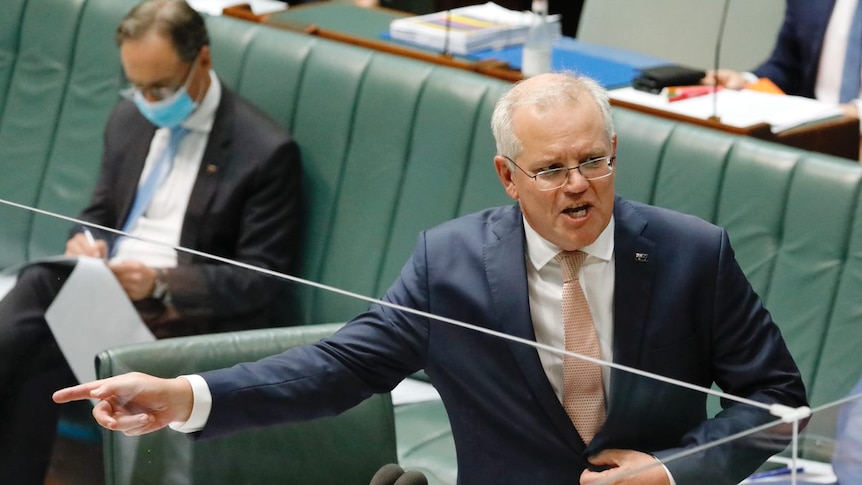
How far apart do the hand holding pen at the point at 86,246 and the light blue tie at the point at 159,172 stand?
1048mm

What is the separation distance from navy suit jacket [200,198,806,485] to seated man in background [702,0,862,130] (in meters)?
1.51

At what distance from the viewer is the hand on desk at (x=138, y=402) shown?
172 cm

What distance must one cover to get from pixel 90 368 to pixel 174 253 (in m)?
0.21

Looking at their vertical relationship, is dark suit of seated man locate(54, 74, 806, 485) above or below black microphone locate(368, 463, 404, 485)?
above

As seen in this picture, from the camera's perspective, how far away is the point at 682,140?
2678 mm

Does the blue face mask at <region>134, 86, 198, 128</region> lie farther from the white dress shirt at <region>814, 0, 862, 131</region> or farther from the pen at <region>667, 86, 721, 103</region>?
the white dress shirt at <region>814, 0, 862, 131</region>

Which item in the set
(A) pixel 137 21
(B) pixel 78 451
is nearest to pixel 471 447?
(B) pixel 78 451

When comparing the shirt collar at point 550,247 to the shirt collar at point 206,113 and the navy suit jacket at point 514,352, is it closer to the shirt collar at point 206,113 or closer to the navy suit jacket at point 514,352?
the navy suit jacket at point 514,352

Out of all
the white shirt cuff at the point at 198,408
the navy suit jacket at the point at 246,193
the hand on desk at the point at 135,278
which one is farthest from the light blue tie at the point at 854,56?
the white shirt cuff at the point at 198,408

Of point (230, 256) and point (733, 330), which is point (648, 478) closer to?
point (733, 330)

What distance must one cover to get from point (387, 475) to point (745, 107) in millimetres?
1487

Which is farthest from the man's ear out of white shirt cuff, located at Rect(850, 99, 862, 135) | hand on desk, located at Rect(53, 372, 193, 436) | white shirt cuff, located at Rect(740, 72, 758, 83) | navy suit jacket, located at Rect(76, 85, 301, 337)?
white shirt cuff, located at Rect(740, 72, 758, 83)

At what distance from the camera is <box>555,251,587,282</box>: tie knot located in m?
1.85

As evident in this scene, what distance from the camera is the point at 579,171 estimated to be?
179cm
